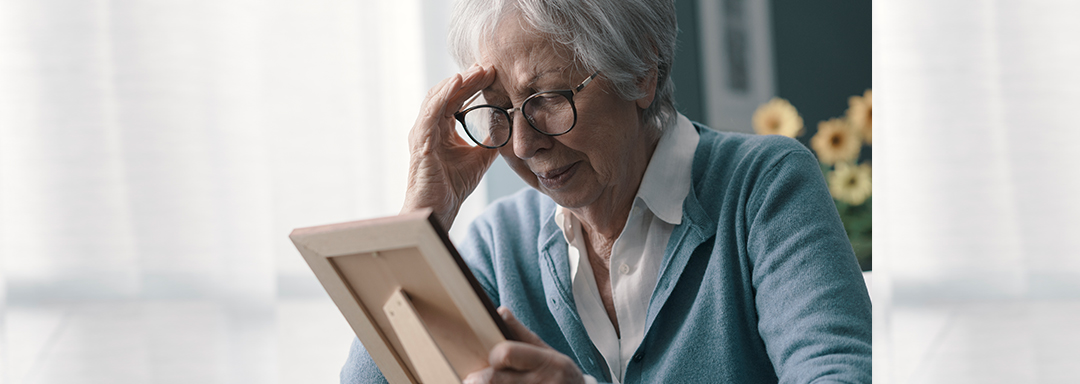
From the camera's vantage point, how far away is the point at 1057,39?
687 millimetres

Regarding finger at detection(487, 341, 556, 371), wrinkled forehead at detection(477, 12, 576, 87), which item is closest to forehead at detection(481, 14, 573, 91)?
wrinkled forehead at detection(477, 12, 576, 87)

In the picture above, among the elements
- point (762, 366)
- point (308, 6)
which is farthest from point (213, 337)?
point (762, 366)

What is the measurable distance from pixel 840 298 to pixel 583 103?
47 cm

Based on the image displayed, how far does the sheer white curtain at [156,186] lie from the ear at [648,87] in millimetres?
891

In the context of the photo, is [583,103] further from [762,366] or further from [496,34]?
[762,366]

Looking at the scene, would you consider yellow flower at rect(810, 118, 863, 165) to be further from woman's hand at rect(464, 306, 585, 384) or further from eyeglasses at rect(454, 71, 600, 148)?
woman's hand at rect(464, 306, 585, 384)

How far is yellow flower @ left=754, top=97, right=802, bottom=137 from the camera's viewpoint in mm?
1753

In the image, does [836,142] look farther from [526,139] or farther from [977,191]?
[977,191]

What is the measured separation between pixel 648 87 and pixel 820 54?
715mm

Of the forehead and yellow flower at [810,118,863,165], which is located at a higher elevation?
the forehead

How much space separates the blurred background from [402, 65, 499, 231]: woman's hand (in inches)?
20.6

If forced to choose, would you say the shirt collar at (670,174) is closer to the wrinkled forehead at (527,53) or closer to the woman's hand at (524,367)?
the wrinkled forehead at (527,53)

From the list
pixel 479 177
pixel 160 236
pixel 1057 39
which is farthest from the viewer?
pixel 160 236

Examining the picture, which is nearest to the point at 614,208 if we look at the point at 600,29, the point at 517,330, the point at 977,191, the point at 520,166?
the point at 520,166
